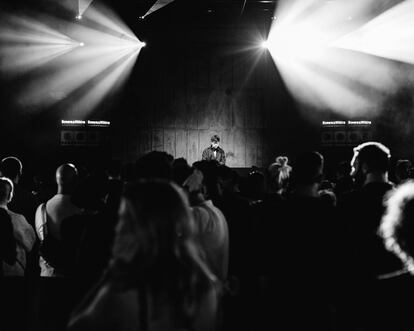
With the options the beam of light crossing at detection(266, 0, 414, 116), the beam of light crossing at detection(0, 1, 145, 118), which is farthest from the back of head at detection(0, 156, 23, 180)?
the beam of light crossing at detection(266, 0, 414, 116)

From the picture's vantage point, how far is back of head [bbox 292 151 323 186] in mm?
3264

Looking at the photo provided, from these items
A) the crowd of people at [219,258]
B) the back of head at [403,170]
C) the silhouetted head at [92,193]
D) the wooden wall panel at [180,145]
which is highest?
the wooden wall panel at [180,145]

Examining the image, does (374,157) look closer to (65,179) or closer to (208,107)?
(65,179)

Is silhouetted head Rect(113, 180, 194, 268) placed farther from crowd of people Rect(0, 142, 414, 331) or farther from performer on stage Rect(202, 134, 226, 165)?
performer on stage Rect(202, 134, 226, 165)

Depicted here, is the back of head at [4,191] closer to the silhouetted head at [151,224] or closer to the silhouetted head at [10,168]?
the silhouetted head at [10,168]

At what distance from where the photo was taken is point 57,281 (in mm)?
3469

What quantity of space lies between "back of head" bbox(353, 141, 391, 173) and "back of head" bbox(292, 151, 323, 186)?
1.50 ft

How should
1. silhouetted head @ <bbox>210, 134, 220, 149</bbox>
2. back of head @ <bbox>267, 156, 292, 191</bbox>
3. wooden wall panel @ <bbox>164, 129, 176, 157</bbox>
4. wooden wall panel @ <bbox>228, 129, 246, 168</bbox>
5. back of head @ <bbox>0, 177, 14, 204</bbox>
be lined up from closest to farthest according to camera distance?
back of head @ <bbox>0, 177, 14, 204</bbox>
back of head @ <bbox>267, 156, 292, 191</bbox>
silhouetted head @ <bbox>210, 134, 220, 149</bbox>
wooden wall panel @ <bbox>164, 129, 176, 157</bbox>
wooden wall panel @ <bbox>228, 129, 246, 168</bbox>

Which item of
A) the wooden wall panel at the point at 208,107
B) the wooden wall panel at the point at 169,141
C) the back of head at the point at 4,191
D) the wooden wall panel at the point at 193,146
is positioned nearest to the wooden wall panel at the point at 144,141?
the wooden wall panel at the point at 208,107

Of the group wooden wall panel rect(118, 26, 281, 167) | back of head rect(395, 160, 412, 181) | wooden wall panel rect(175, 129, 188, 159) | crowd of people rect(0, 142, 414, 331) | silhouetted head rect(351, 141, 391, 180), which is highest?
wooden wall panel rect(118, 26, 281, 167)

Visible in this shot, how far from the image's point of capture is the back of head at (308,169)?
326cm

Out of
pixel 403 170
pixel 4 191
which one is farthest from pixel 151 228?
pixel 403 170

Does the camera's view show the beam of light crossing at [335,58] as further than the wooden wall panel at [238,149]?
No

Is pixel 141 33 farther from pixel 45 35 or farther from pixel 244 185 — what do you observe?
pixel 244 185
